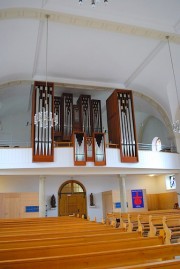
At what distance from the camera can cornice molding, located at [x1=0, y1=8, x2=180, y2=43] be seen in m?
6.77

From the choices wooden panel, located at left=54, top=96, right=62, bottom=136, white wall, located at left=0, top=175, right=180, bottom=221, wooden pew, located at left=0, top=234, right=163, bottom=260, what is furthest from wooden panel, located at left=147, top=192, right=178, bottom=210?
wooden pew, located at left=0, top=234, right=163, bottom=260

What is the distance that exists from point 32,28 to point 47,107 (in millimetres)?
3373

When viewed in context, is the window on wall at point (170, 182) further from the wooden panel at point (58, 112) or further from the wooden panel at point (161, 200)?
the wooden panel at point (58, 112)

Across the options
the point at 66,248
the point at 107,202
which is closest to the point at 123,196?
the point at 107,202

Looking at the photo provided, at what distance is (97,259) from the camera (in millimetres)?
1900

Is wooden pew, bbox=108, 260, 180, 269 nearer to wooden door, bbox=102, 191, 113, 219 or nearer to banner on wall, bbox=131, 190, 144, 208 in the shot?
wooden door, bbox=102, 191, 113, 219

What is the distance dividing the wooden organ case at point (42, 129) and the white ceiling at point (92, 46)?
0.67m

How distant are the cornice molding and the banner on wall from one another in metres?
7.98

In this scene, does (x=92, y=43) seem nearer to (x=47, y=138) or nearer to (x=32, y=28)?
(x=32, y=28)

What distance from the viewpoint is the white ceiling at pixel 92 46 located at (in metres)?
7.01

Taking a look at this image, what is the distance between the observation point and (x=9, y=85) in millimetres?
10992

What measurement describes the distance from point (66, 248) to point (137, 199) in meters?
11.4

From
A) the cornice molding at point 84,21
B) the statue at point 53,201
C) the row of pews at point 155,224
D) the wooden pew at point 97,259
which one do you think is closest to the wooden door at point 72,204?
the statue at point 53,201

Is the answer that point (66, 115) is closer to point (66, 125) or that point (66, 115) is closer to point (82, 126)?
point (66, 125)
